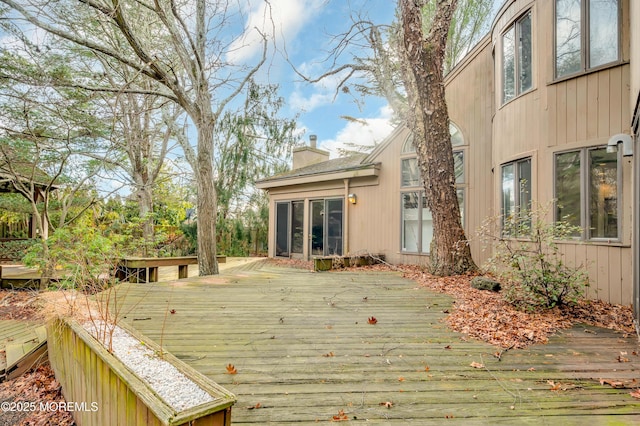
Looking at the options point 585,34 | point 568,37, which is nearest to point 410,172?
point 568,37

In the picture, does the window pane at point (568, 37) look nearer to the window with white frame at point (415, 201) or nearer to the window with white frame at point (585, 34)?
the window with white frame at point (585, 34)

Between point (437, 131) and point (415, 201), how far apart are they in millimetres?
2373

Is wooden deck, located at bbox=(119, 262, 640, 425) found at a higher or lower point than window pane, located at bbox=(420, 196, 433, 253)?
lower

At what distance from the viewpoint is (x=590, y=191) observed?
15.4 ft

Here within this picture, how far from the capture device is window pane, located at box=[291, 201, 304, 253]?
11.0m

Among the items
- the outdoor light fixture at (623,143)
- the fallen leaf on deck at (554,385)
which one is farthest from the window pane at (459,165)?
the fallen leaf on deck at (554,385)

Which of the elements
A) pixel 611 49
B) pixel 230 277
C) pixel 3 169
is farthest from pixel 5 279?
pixel 611 49

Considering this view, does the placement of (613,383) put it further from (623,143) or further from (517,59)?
(517,59)

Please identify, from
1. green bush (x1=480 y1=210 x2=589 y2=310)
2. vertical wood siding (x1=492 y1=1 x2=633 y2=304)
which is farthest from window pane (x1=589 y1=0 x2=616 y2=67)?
green bush (x1=480 y1=210 x2=589 y2=310)

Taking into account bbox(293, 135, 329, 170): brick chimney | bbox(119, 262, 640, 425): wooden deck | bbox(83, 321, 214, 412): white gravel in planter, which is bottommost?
bbox(119, 262, 640, 425): wooden deck

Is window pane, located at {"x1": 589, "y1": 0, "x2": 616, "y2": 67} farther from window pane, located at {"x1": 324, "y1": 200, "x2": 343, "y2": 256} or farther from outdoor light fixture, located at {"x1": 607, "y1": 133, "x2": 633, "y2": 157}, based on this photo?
window pane, located at {"x1": 324, "y1": 200, "x2": 343, "y2": 256}

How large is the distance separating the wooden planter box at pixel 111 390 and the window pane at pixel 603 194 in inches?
214

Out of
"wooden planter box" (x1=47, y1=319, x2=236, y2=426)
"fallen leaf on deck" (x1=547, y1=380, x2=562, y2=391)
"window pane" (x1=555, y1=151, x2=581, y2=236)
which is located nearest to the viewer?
"wooden planter box" (x1=47, y1=319, x2=236, y2=426)

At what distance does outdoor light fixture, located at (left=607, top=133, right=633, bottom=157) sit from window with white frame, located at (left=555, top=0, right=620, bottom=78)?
125 cm
